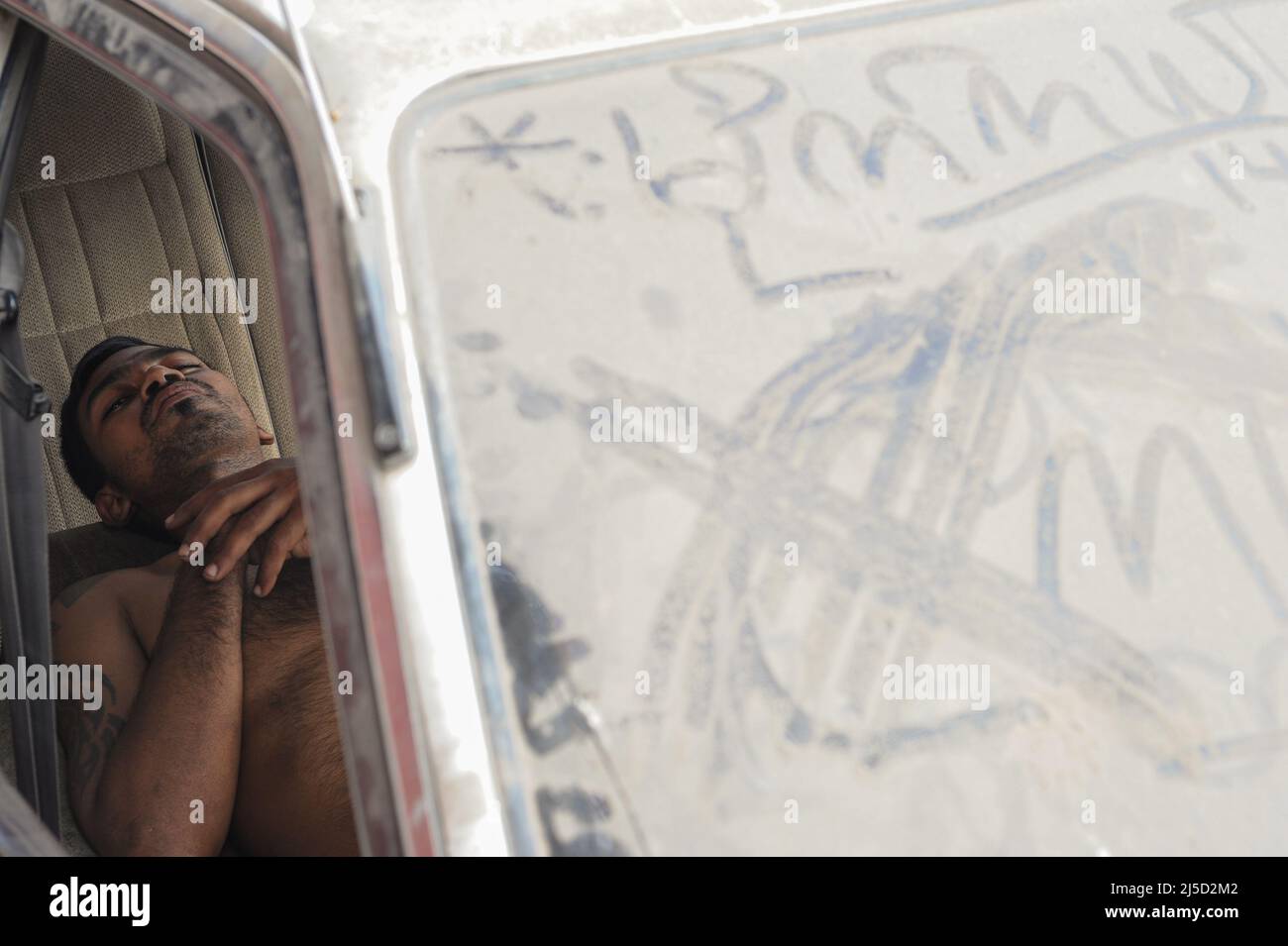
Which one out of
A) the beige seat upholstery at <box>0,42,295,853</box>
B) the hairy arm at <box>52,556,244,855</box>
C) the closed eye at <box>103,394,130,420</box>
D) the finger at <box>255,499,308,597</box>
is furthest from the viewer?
the closed eye at <box>103,394,130,420</box>

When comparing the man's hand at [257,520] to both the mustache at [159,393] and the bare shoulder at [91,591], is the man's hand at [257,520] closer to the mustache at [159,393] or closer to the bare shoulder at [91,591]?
the bare shoulder at [91,591]

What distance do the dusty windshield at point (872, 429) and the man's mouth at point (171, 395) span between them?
1305mm

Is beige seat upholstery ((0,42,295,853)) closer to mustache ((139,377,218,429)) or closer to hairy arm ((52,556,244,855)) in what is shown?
mustache ((139,377,218,429))

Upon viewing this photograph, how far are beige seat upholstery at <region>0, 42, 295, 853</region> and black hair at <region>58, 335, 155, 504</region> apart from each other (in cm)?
3

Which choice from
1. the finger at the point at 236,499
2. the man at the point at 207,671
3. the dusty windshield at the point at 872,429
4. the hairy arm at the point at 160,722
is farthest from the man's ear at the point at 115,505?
the dusty windshield at the point at 872,429

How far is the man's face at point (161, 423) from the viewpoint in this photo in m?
2.01

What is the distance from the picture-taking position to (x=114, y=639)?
171 cm

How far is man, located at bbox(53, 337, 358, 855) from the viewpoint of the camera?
1.52 m

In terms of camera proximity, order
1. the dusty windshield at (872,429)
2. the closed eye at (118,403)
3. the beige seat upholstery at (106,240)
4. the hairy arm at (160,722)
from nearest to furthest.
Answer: the dusty windshield at (872,429)
the hairy arm at (160,722)
the beige seat upholstery at (106,240)
the closed eye at (118,403)

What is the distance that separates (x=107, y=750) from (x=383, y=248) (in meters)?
1.09

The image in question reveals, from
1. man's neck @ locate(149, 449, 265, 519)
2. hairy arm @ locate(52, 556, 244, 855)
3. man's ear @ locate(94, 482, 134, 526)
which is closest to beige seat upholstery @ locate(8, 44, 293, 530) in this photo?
man's ear @ locate(94, 482, 134, 526)

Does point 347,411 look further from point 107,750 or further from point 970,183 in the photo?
point 107,750

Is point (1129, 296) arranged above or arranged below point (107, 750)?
above

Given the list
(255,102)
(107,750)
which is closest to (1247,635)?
(255,102)
